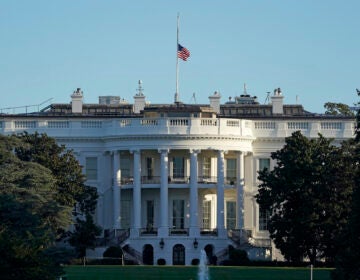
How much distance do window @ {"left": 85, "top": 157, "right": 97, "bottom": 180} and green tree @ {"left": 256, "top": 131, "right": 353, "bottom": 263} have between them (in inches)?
719

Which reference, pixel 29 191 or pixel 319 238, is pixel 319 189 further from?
pixel 29 191

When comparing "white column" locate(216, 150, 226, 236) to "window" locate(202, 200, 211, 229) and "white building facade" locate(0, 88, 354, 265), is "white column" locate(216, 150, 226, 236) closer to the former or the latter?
"white building facade" locate(0, 88, 354, 265)

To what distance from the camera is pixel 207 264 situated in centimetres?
10525

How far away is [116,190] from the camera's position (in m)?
112

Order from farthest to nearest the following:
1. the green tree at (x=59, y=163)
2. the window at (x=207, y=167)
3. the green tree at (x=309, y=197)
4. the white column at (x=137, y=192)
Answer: the window at (x=207, y=167) < the white column at (x=137, y=192) < the green tree at (x=59, y=163) < the green tree at (x=309, y=197)

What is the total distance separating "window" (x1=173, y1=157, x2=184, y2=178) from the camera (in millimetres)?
113562

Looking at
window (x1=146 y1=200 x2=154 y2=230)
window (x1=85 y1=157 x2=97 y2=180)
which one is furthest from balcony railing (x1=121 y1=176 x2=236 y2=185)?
window (x1=85 y1=157 x2=97 y2=180)

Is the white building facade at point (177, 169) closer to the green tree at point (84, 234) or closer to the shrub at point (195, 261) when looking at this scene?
the shrub at point (195, 261)

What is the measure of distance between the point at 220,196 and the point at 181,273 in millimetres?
22963

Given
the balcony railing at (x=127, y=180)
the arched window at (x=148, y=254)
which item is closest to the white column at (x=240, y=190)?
the arched window at (x=148, y=254)

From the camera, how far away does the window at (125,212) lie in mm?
113750

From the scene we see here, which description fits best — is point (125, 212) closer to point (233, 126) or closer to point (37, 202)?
point (233, 126)

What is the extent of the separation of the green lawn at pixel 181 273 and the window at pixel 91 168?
20953 mm

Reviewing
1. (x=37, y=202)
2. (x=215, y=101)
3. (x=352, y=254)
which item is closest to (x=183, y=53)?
(x=215, y=101)
